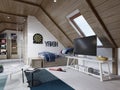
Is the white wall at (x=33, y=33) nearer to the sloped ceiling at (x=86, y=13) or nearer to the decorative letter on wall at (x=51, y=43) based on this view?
the decorative letter on wall at (x=51, y=43)

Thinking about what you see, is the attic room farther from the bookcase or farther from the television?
the bookcase

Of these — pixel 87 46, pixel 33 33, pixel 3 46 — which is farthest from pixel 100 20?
pixel 3 46

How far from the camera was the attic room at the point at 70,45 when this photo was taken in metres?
3.24

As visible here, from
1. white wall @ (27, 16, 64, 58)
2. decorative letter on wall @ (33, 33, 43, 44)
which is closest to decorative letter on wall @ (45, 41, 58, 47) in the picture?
white wall @ (27, 16, 64, 58)

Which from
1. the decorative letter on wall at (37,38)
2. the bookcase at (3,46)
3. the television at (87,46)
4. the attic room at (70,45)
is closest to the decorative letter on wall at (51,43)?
the attic room at (70,45)

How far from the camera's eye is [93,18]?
380cm

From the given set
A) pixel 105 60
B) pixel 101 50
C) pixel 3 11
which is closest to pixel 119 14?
pixel 105 60

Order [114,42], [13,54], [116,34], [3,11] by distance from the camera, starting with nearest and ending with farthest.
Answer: [116,34] < [114,42] < [3,11] < [13,54]

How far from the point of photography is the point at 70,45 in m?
6.85

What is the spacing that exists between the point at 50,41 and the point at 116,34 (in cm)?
412

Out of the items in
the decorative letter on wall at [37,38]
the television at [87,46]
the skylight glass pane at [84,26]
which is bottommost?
the television at [87,46]

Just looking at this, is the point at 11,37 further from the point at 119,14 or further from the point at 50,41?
the point at 119,14

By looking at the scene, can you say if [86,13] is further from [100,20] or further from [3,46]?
[3,46]

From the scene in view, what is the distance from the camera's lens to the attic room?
10.6 ft
